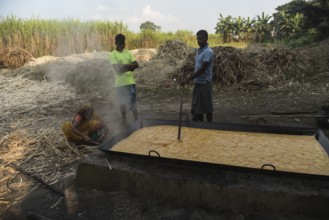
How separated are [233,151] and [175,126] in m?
1.15

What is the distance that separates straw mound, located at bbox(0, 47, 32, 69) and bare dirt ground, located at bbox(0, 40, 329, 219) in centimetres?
101

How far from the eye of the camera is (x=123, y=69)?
231 inches

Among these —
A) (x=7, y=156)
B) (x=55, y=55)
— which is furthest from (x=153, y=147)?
(x=55, y=55)

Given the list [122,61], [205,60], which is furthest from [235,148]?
[122,61]

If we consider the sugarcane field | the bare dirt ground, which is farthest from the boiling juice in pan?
the bare dirt ground

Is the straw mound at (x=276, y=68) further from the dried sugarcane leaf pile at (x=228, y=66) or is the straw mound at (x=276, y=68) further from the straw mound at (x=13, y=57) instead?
the straw mound at (x=13, y=57)

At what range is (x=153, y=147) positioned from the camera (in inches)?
158

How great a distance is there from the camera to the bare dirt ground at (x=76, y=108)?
3.72 m

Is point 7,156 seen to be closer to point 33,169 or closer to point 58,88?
point 33,169

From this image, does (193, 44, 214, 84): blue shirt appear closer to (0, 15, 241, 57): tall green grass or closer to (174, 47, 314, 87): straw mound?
(174, 47, 314, 87): straw mound

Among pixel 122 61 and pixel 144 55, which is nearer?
pixel 122 61

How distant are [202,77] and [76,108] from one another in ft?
15.9

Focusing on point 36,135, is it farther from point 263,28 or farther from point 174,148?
point 263,28

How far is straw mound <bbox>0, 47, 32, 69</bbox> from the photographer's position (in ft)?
54.7
